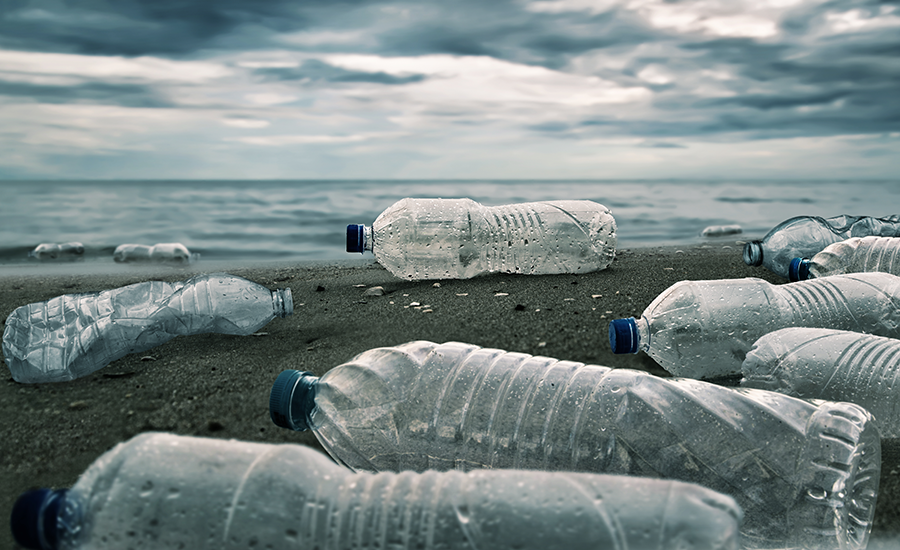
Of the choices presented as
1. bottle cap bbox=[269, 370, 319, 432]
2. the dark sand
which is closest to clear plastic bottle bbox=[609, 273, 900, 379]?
the dark sand

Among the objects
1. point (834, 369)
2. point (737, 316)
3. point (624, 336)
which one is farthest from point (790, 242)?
point (624, 336)

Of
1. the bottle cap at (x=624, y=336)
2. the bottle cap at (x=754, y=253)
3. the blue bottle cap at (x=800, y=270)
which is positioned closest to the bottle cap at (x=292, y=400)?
the bottle cap at (x=624, y=336)

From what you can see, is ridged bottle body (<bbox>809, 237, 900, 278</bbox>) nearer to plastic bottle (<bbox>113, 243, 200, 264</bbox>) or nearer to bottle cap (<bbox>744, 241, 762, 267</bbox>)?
bottle cap (<bbox>744, 241, 762, 267</bbox>)

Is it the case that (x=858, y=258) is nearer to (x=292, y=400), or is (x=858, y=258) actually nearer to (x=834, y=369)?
(x=834, y=369)

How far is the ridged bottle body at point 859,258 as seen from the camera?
96.6 inches

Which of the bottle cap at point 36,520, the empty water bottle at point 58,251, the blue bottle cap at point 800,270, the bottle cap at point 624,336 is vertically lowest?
the empty water bottle at point 58,251

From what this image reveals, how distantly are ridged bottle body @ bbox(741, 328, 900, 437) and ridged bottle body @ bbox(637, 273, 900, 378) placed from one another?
20 centimetres

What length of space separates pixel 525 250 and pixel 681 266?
1.01 metres

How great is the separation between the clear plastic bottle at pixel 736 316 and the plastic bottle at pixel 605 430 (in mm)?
449

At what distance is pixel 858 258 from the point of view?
8.23ft

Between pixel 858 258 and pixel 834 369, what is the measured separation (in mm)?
1427

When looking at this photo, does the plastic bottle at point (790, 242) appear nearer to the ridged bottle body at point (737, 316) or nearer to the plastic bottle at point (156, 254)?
the ridged bottle body at point (737, 316)

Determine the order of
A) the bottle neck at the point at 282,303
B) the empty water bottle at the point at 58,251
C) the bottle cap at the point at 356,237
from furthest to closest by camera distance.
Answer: the empty water bottle at the point at 58,251
the bottle cap at the point at 356,237
the bottle neck at the point at 282,303

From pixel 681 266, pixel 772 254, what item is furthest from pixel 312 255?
pixel 772 254
